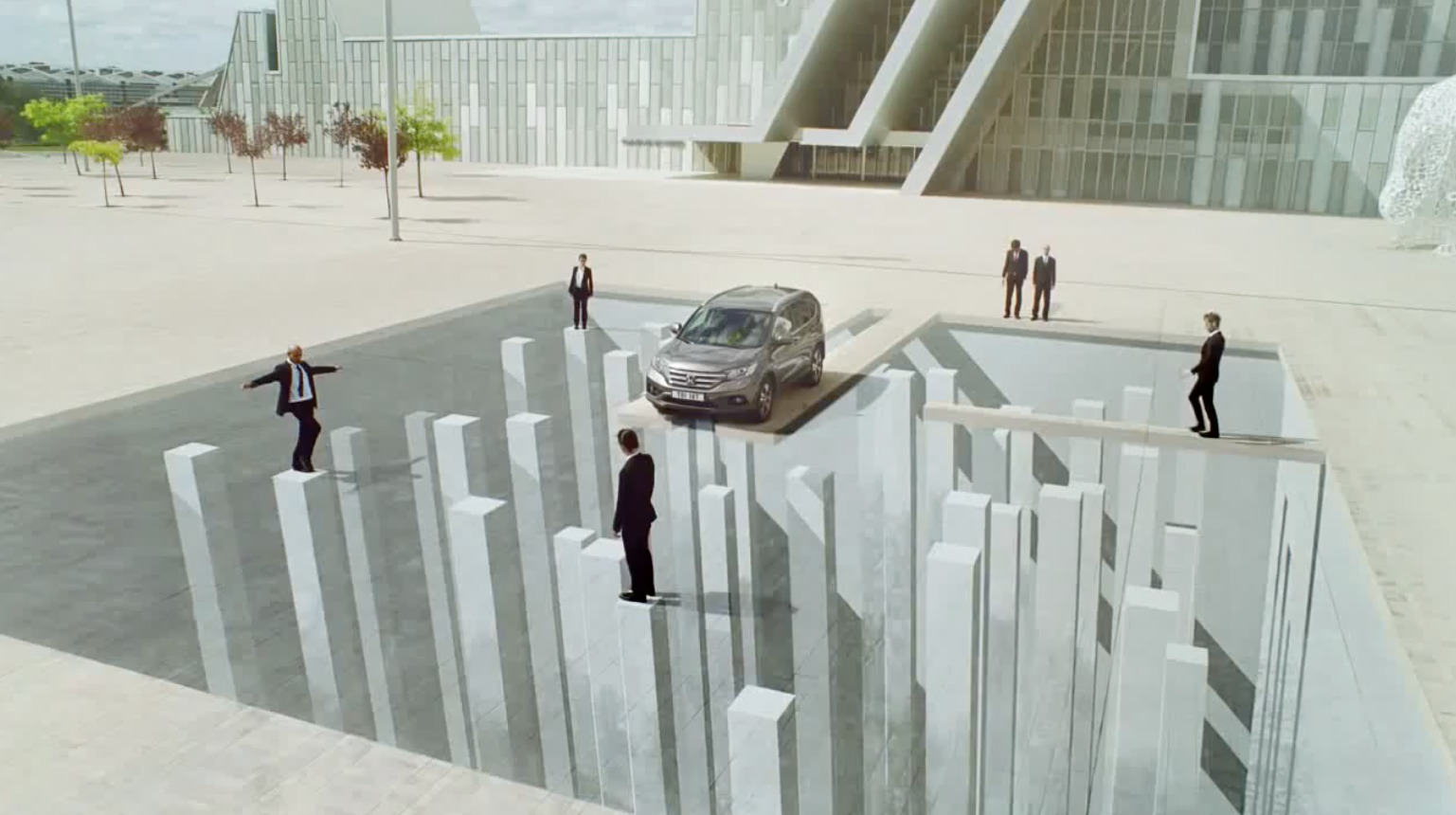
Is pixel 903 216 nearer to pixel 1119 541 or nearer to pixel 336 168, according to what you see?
pixel 1119 541

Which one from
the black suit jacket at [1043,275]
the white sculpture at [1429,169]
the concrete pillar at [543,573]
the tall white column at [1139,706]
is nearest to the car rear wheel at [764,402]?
the concrete pillar at [543,573]

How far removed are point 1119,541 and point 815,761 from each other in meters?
3.78

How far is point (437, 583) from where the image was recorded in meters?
8.11

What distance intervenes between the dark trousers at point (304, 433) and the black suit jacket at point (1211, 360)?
857 centimetres

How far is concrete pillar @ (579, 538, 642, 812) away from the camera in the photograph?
5922mm

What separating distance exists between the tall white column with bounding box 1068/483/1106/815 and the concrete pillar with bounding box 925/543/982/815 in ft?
1.73

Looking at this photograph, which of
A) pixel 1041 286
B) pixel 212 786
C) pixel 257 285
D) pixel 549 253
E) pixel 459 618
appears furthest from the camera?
pixel 549 253

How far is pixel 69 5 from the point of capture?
169 ft

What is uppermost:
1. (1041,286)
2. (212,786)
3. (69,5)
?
(69,5)

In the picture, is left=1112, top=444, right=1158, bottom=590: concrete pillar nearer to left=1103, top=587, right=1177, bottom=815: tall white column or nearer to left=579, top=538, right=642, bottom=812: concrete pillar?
left=1103, top=587, right=1177, bottom=815: tall white column

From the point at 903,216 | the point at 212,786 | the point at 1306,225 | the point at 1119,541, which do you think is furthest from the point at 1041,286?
the point at 1306,225

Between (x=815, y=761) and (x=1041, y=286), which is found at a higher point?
(x=1041, y=286)

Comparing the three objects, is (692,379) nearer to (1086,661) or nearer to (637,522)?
(637,522)

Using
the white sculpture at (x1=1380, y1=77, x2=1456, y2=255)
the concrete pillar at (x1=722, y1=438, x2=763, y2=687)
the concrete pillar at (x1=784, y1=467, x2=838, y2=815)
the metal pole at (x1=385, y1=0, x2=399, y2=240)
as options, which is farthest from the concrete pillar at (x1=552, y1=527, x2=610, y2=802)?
the white sculpture at (x1=1380, y1=77, x2=1456, y2=255)
